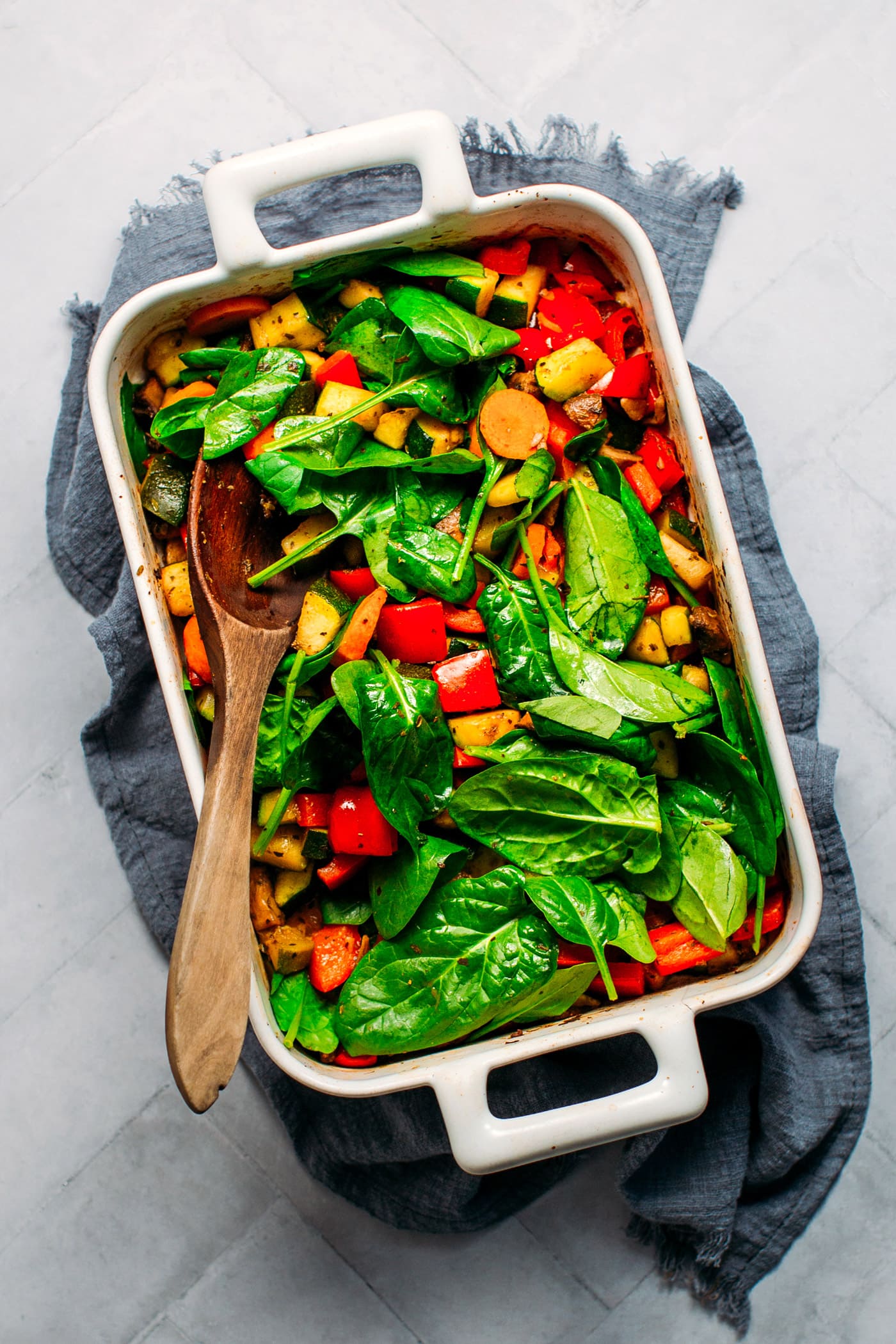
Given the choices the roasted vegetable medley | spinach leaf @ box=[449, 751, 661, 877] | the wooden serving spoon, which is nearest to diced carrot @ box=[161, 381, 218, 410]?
the roasted vegetable medley

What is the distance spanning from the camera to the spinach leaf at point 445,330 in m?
1.24

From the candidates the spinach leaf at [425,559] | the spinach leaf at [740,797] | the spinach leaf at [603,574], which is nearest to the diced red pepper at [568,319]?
the spinach leaf at [603,574]

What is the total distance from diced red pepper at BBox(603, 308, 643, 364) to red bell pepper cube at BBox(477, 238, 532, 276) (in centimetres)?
14

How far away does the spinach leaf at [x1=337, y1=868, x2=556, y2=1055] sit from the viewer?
1.23 metres

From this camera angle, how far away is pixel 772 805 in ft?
4.10

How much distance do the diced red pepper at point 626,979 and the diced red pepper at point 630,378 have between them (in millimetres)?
729

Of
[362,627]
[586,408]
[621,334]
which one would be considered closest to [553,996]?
[362,627]

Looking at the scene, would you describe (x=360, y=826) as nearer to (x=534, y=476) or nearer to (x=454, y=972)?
(x=454, y=972)

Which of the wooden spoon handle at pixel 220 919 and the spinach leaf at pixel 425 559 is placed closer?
the wooden spoon handle at pixel 220 919

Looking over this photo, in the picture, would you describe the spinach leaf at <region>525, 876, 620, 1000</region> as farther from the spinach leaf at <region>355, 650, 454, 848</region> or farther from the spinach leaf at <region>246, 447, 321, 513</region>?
the spinach leaf at <region>246, 447, 321, 513</region>

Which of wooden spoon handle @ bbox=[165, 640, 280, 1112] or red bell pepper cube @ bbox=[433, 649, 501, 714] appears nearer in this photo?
wooden spoon handle @ bbox=[165, 640, 280, 1112]

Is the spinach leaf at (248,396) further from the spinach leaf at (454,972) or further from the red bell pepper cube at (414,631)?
the spinach leaf at (454,972)

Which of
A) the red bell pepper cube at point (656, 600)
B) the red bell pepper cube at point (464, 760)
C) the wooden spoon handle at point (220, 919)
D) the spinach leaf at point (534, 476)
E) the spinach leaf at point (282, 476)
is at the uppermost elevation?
the spinach leaf at point (534, 476)

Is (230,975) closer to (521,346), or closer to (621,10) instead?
(521,346)
